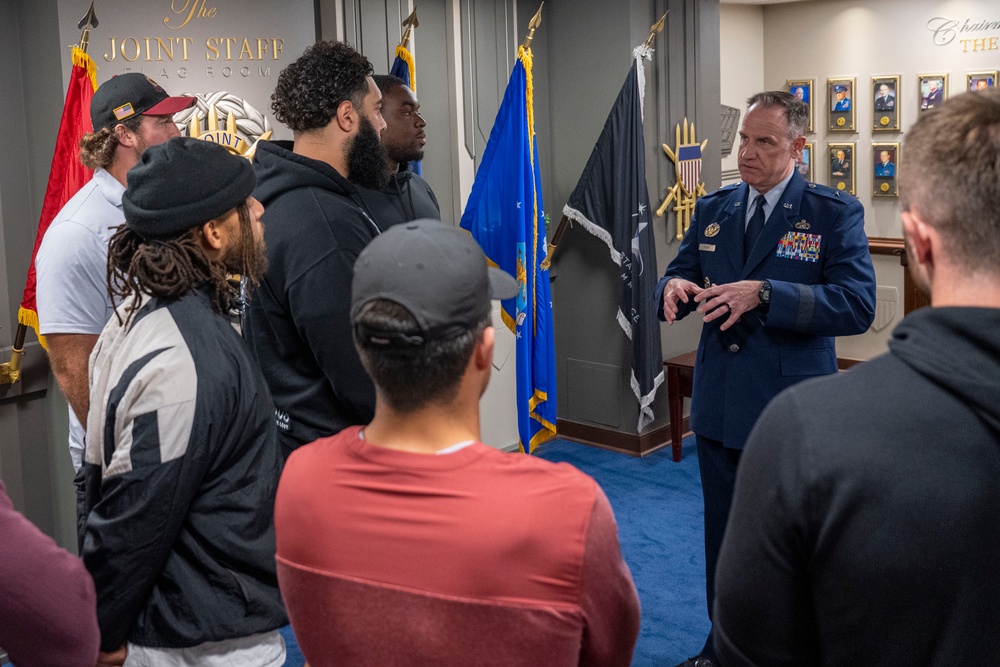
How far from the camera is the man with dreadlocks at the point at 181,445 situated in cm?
155

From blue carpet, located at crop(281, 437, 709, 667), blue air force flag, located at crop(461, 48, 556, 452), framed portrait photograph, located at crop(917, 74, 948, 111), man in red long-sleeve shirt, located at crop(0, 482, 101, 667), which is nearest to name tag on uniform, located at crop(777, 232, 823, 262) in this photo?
blue carpet, located at crop(281, 437, 709, 667)

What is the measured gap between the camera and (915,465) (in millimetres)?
1033

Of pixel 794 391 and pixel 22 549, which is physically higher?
pixel 794 391

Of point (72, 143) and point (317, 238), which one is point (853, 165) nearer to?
point (72, 143)

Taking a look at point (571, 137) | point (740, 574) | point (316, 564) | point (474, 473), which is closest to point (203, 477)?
point (316, 564)

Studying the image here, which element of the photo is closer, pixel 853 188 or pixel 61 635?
pixel 61 635

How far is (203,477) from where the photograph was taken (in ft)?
5.25

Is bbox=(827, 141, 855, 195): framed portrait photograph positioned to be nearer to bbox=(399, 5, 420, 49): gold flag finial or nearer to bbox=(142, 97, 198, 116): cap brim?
bbox=(399, 5, 420, 49): gold flag finial

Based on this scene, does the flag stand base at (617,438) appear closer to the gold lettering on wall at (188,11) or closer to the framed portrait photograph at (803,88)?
the framed portrait photograph at (803,88)

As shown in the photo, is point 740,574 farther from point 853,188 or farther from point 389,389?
point 853,188

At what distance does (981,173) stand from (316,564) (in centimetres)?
84

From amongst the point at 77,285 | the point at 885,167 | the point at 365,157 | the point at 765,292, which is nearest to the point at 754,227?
the point at 765,292

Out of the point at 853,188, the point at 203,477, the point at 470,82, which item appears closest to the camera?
the point at 203,477

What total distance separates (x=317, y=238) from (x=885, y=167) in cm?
522
